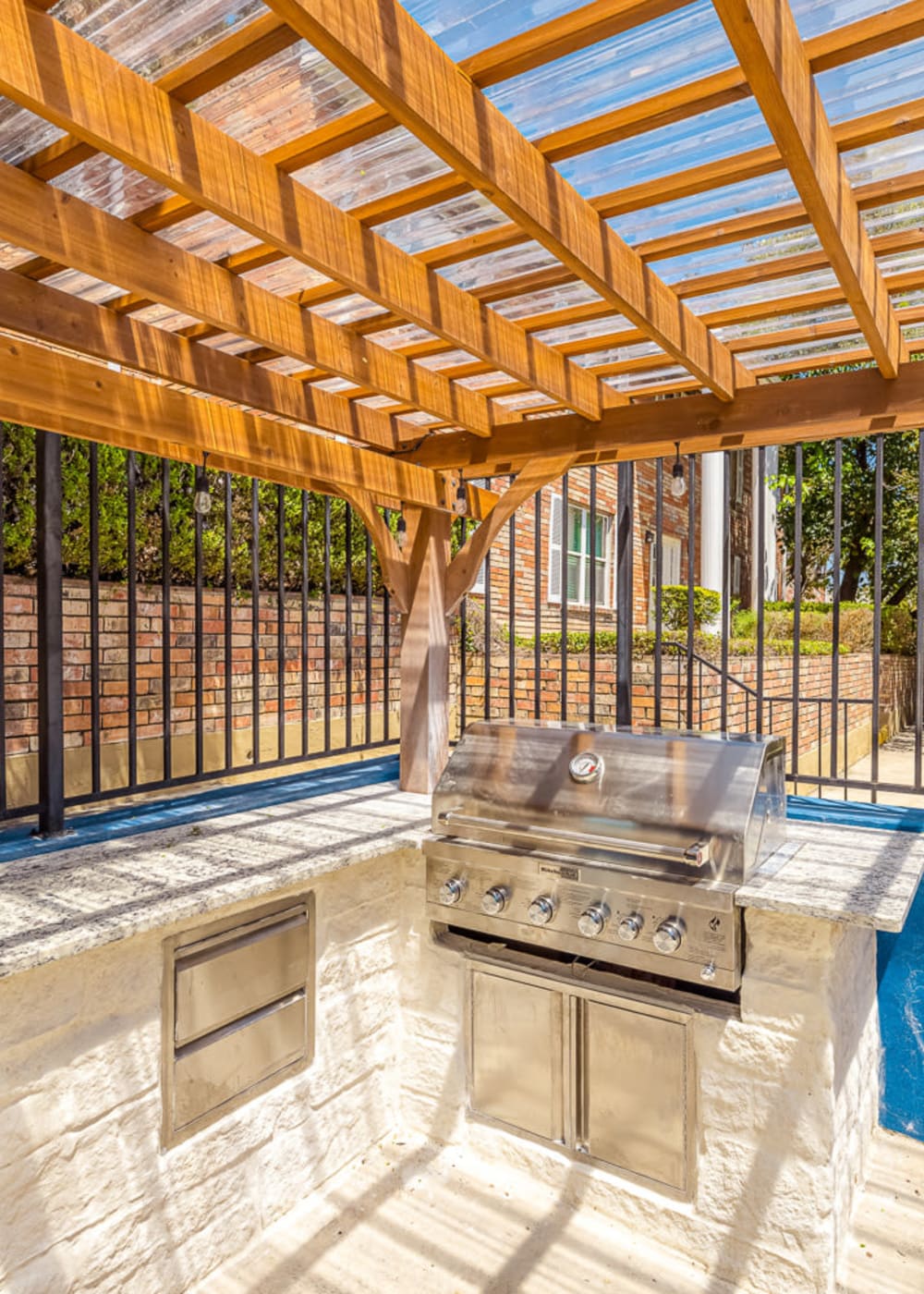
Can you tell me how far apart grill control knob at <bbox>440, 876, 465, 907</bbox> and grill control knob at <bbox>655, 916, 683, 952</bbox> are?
0.73m

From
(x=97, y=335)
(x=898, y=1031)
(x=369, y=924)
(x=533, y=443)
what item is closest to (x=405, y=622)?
(x=533, y=443)

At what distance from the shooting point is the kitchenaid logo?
9.03 ft

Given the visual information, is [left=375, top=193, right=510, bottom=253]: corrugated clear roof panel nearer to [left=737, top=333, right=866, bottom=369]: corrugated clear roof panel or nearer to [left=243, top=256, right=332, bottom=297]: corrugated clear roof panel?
[left=243, top=256, right=332, bottom=297]: corrugated clear roof panel

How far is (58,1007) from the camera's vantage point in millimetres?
2131

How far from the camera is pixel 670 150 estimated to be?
183 centimetres

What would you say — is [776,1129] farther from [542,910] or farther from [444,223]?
[444,223]

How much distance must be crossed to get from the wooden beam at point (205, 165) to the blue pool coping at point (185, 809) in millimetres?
A: 2073

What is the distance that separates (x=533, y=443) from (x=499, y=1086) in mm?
2509

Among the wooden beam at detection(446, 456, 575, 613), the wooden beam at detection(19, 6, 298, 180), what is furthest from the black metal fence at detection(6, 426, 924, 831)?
the wooden beam at detection(19, 6, 298, 180)

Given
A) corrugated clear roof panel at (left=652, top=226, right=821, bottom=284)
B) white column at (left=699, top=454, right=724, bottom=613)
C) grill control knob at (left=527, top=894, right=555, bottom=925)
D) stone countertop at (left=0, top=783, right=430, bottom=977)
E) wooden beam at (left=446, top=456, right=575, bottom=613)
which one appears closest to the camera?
stone countertop at (left=0, top=783, right=430, bottom=977)

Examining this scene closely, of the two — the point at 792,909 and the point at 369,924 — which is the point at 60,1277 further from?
the point at 792,909

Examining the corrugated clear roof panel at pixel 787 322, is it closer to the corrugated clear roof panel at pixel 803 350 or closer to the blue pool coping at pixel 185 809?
the corrugated clear roof panel at pixel 803 350

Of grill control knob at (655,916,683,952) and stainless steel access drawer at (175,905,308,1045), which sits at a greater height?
grill control knob at (655,916,683,952)

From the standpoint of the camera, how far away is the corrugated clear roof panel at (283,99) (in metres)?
1.56
